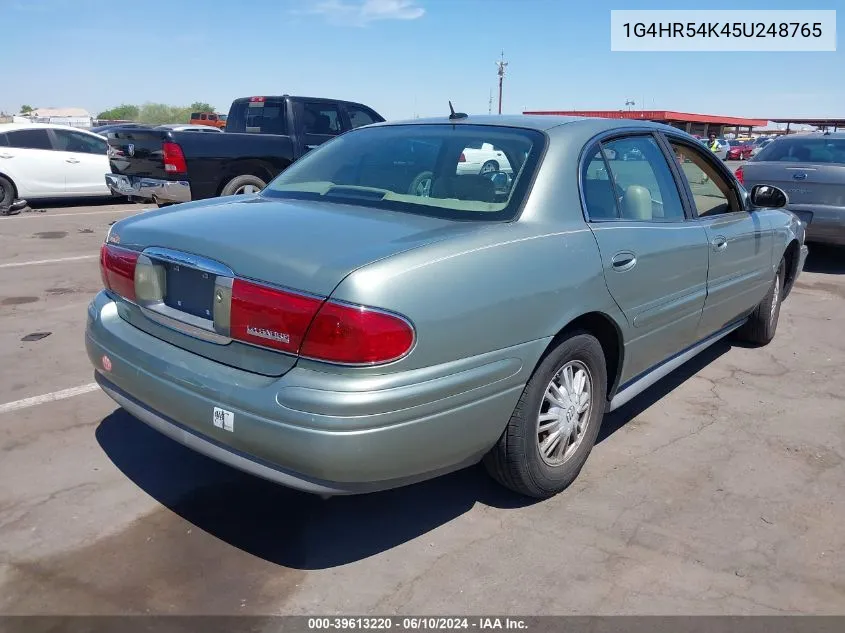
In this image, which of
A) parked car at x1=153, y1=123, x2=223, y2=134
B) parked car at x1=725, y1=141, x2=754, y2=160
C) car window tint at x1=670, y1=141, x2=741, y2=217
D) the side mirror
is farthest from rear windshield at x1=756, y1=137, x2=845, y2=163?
parked car at x1=725, y1=141, x2=754, y2=160

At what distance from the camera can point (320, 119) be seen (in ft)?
34.8

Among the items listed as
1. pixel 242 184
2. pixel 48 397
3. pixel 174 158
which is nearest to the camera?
pixel 48 397

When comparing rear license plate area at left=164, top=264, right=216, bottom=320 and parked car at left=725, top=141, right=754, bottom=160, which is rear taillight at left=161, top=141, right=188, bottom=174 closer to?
rear license plate area at left=164, top=264, right=216, bottom=320

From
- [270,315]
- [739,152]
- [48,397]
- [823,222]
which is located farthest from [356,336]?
[739,152]

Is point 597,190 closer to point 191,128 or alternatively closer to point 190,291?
point 190,291

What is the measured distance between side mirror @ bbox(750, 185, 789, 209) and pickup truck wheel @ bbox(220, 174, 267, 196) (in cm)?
635

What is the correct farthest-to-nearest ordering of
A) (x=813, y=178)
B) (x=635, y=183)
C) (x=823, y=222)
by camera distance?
(x=813, y=178) → (x=823, y=222) → (x=635, y=183)

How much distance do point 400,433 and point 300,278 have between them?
1.99 feet

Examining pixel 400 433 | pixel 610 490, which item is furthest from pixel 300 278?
pixel 610 490

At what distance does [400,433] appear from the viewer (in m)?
2.40

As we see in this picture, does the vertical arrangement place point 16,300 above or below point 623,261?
below

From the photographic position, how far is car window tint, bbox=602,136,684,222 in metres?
3.55

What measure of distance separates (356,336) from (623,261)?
1508 mm

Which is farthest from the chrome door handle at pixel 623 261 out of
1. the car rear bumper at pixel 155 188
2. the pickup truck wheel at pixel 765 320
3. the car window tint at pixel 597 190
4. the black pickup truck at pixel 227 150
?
the car rear bumper at pixel 155 188
